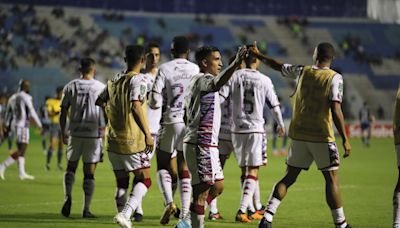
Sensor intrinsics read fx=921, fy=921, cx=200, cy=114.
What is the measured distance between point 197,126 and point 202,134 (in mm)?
119

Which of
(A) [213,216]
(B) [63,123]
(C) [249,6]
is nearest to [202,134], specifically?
(A) [213,216]

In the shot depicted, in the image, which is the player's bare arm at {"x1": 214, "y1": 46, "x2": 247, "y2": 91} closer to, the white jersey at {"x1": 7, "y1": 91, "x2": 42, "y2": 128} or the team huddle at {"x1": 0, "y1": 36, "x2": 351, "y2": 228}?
the team huddle at {"x1": 0, "y1": 36, "x2": 351, "y2": 228}

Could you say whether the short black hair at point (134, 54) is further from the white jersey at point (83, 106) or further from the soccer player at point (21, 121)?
the soccer player at point (21, 121)

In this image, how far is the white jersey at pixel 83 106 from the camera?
46.5 feet

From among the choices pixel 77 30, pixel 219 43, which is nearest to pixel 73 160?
pixel 77 30

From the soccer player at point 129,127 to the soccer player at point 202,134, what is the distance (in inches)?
48.1

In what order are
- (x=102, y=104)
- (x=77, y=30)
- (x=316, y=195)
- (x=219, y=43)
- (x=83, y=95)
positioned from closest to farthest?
1. (x=102, y=104)
2. (x=83, y=95)
3. (x=316, y=195)
4. (x=77, y=30)
5. (x=219, y=43)

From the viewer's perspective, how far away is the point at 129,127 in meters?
11.9

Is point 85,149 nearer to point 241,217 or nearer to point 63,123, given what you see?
point 63,123

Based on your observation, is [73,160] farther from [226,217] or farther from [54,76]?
[54,76]

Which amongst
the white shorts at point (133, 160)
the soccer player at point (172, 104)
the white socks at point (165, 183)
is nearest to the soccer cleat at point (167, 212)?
the soccer player at point (172, 104)

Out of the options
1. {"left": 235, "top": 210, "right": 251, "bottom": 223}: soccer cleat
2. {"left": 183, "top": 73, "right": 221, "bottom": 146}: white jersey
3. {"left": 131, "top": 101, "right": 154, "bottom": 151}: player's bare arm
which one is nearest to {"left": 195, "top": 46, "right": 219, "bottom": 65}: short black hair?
{"left": 183, "top": 73, "right": 221, "bottom": 146}: white jersey

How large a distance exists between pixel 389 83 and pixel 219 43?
37.0 ft

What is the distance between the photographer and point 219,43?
5809 cm
